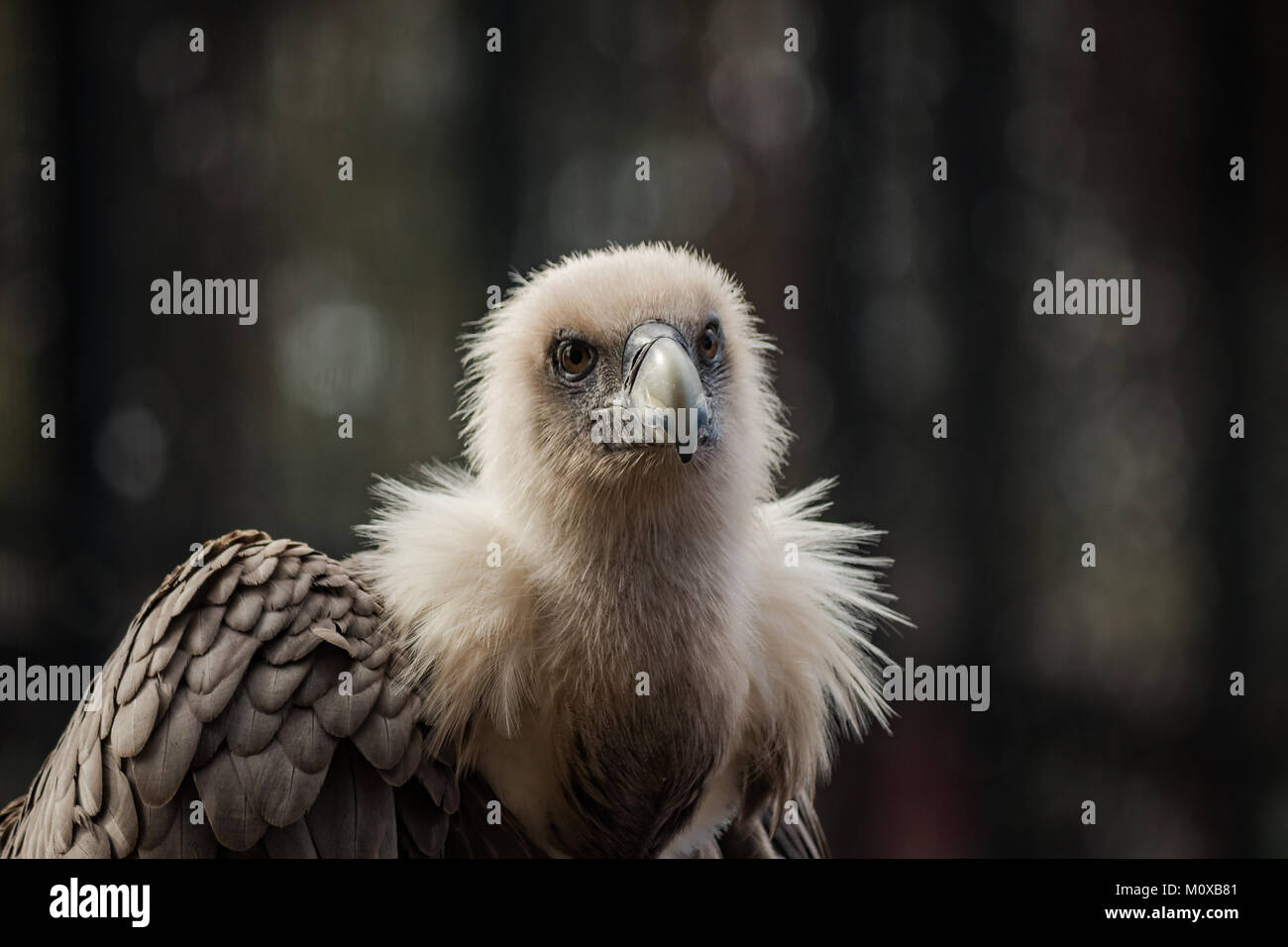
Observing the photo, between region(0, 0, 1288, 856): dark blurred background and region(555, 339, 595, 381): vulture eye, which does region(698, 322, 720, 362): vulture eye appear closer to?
region(555, 339, 595, 381): vulture eye

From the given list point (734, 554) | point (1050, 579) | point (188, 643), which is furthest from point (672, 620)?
point (1050, 579)

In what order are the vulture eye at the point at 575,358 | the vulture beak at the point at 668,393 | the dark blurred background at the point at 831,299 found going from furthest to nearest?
the dark blurred background at the point at 831,299
the vulture eye at the point at 575,358
the vulture beak at the point at 668,393

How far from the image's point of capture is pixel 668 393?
104cm

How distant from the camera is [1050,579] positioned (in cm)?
185

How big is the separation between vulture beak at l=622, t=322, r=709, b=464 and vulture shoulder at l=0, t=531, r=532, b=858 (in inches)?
15.8

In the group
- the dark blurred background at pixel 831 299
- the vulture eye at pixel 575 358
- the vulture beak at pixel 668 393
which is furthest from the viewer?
the dark blurred background at pixel 831 299

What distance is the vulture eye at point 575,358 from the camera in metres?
1.16

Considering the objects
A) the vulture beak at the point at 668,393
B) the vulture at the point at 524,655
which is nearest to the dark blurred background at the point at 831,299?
the vulture at the point at 524,655

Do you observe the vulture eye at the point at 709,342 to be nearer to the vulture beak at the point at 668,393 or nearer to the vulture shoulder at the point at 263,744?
the vulture beak at the point at 668,393

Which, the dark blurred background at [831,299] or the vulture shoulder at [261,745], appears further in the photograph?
the dark blurred background at [831,299]

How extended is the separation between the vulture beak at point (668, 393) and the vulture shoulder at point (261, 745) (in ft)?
1.31

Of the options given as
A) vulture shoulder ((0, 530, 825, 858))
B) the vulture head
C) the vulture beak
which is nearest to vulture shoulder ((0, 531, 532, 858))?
vulture shoulder ((0, 530, 825, 858))
